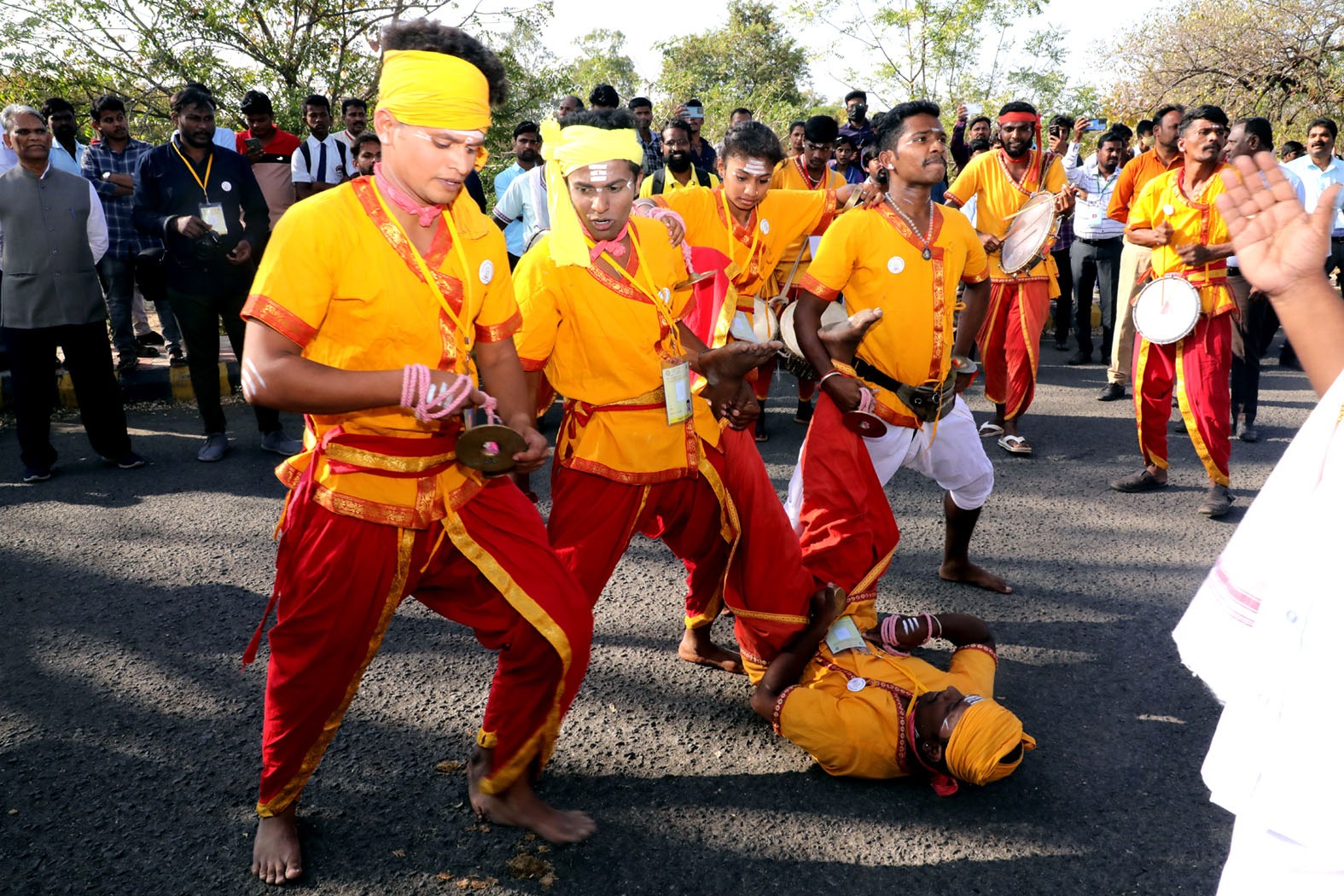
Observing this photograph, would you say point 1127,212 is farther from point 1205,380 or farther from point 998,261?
point 1205,380

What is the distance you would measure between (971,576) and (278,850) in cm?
318

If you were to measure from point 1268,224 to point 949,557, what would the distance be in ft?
10.1

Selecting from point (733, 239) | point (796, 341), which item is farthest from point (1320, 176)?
point (796, 341)

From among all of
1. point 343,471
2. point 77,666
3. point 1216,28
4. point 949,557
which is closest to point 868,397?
point 949,557

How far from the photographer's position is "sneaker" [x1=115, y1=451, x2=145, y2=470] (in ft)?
21.9

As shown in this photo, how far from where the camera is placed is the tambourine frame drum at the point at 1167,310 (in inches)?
218

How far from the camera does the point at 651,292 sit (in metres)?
3.25

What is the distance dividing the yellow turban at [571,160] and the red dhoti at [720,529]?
72 cm

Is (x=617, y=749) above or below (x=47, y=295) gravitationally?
below

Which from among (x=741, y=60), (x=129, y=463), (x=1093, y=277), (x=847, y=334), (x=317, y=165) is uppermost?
(x=741, y=60)

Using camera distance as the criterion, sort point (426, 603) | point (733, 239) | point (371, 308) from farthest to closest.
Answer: point (733, 239), point (426, 603), point (371, 308)

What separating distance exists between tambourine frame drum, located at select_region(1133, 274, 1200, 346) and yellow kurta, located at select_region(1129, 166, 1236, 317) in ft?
0.24

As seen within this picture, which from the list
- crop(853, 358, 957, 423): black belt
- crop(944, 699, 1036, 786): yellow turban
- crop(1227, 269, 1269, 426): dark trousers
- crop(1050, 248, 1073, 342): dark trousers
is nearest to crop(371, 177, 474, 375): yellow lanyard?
crop(944, 699, 1036, 786): yellow turban

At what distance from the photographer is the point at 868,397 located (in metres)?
3.83
